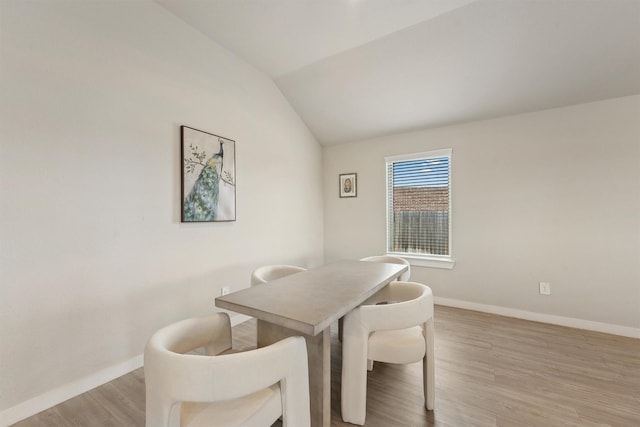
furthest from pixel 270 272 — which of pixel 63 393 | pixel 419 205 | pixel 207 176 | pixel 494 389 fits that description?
pixel 419 205

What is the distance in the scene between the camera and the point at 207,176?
2396mm

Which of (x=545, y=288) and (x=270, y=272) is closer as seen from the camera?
(x=270, y=272)

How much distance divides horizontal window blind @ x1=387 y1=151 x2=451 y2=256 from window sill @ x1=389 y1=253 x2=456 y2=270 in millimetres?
81

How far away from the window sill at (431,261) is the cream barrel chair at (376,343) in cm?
196

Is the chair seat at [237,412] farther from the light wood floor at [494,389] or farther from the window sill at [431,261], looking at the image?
the window sill at [431,261]

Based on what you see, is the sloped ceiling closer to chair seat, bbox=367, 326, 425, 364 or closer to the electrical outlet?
the electrical outlet

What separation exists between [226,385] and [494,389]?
1764 millimetres

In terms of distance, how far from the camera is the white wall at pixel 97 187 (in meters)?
1.46

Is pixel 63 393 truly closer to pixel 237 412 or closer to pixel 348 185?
pixel 237 412

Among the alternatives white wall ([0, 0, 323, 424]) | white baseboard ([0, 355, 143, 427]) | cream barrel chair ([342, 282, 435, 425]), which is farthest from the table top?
white baseboard ([0, 355, 143, 427])

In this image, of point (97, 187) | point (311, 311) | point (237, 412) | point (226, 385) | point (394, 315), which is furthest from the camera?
point (97, 187)

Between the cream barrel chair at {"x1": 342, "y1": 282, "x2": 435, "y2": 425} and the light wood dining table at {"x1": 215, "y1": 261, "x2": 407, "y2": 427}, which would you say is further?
the cream barrel chair at {"x1": 342, "y1": 282, "x2": 435, "y2": 425}

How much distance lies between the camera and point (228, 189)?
8.55 ft

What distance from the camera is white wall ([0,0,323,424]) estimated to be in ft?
4.80
